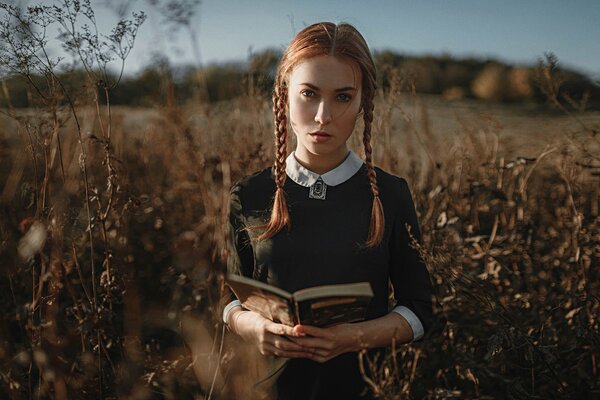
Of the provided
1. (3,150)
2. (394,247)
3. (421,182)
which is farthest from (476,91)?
(394,247)

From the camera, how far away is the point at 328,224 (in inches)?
59.6

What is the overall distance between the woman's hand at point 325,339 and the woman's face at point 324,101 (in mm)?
486

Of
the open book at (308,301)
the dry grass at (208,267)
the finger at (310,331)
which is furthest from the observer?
the dry grass at (208,267)

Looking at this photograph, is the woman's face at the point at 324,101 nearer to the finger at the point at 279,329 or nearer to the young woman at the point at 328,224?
the young woman at the point at 328,224

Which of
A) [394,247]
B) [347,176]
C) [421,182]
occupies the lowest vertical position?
[421,182]

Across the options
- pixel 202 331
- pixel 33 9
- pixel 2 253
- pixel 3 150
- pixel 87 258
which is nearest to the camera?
pixel 202 331

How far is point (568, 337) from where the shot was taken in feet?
7.49

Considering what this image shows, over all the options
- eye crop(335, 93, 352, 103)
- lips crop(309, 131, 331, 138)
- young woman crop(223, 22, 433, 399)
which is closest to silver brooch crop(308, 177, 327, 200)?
young woman crop(223, 22, 433, 399)

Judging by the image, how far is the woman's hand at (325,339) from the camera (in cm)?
135

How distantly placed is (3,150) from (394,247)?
3.69 m

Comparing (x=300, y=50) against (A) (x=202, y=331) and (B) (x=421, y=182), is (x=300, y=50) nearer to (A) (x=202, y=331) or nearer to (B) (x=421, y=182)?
(A) (x=202, y=331)

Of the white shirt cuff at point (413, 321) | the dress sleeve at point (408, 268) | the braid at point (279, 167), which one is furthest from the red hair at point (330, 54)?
the white shirt cuff at point (413, 321)

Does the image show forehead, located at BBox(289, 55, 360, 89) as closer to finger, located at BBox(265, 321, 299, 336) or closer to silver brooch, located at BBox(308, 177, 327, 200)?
silver brooch, located at BBox(308, 177, 327, 200)

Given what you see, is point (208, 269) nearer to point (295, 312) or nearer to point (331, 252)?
point (331, 252)
